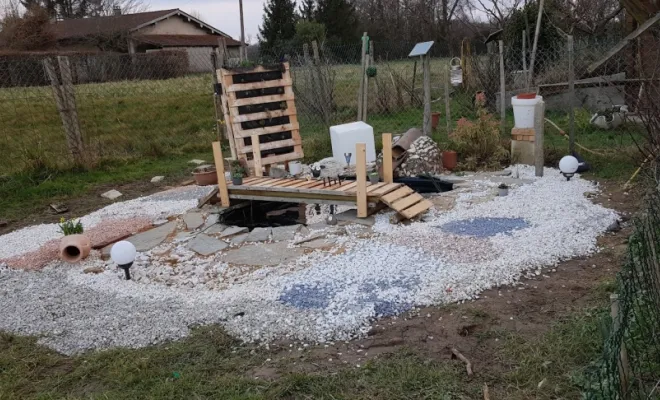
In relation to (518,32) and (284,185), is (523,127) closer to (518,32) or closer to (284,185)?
(284,185)

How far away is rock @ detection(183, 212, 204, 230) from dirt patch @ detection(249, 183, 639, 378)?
273cm

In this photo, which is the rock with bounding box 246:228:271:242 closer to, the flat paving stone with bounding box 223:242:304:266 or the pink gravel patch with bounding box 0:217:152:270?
the flat paving stone with bounding box 223:242:304:266

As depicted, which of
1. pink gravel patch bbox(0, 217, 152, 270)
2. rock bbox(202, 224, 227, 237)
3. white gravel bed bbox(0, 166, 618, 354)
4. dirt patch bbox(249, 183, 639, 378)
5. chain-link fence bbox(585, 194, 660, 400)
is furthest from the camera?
rock bbox(202, 224, 227, 237)

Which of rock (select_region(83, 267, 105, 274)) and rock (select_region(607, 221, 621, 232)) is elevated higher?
rock (select_region(607, 221, 621, 232))

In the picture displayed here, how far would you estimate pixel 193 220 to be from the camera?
5.85 m

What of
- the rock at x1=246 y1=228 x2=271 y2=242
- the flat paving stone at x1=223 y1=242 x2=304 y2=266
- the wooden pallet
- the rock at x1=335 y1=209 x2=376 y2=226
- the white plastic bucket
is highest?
the white plastic bucket

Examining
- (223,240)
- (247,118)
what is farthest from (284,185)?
(247,118)

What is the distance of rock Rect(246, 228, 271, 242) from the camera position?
17.0ft

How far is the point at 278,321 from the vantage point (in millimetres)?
3520

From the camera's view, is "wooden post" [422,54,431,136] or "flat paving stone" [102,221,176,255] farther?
"wooden post" [422,54,431,136]

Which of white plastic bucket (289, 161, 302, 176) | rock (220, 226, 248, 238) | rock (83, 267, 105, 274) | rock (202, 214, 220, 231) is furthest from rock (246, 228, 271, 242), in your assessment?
white plastic bucket (289, 161, 302, 176)

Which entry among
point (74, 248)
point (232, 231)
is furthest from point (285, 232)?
point (74, 248)

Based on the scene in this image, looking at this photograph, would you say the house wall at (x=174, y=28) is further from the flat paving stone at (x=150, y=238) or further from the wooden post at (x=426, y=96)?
the flat paving stone at (x=150, y=238)

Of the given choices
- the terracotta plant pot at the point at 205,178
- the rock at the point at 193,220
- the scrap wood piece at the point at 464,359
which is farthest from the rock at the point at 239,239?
the scrap wood piece at the point at 464,359
